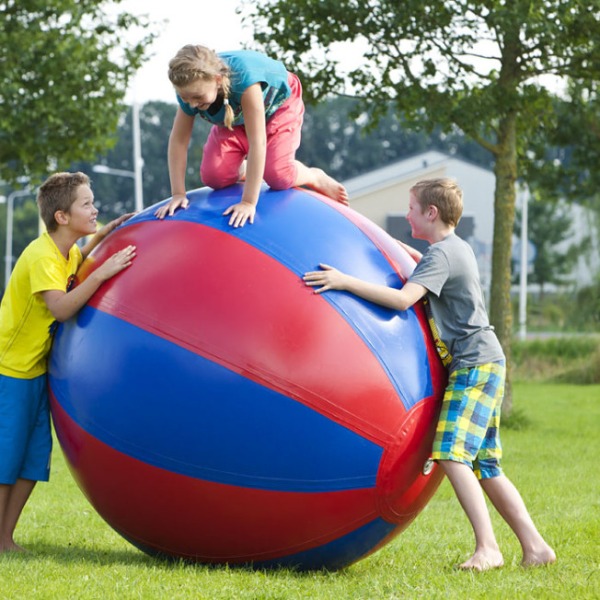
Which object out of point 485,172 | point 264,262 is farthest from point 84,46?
point 485,172

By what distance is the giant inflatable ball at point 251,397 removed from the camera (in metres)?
4.55

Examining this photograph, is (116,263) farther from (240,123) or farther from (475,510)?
(475,510)

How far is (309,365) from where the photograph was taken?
15.0 feet

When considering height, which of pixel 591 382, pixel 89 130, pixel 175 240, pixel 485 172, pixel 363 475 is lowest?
pixel 485 172

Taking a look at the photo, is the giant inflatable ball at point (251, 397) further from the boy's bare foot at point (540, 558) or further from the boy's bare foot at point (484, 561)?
the boy's bare foot at point (540, 558)

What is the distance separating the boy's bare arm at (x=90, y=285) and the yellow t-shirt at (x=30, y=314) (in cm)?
28

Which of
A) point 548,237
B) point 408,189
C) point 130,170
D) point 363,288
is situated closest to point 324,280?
point 363,288

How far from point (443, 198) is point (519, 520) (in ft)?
5.48

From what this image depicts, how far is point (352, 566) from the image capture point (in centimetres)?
545

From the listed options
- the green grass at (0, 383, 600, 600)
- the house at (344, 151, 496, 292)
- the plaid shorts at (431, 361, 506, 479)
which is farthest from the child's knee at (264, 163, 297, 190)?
the house at (344, 151, 496, 292)

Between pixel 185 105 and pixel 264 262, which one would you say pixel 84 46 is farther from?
pixel 264 262

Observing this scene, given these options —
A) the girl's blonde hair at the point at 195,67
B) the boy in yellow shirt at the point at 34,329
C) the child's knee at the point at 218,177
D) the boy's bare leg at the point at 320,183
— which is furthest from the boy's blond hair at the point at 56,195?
the boy's bare leg at the point at 320,183

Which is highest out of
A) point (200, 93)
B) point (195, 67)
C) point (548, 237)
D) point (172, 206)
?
point (195, 67)

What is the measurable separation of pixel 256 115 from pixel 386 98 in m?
7.30
